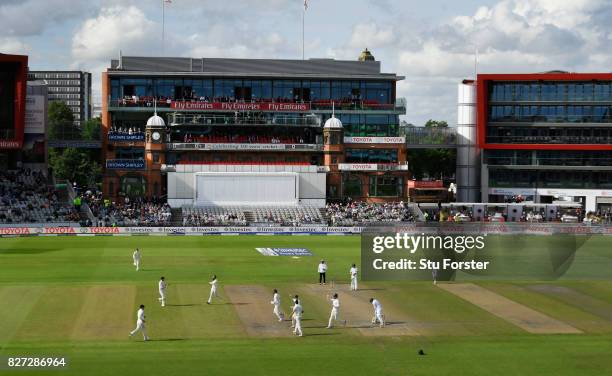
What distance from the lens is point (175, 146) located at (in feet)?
A: 277

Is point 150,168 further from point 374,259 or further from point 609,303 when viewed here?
point 609,303

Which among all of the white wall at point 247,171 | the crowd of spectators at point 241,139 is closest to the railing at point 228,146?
the crowd of spectators at point 241,139

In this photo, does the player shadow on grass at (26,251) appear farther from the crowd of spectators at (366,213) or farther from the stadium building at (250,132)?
the crowd of spectators at (366,213)

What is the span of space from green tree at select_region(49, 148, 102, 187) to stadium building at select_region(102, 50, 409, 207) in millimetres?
23719

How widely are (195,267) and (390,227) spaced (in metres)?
30.7

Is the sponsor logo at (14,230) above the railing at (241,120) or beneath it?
beneath

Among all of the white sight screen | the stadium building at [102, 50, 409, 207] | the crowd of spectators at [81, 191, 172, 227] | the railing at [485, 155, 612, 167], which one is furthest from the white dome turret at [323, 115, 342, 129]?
the crowd of spectators at [81, 191, 172, 227]

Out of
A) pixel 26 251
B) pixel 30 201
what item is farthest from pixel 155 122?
pixel 26 251

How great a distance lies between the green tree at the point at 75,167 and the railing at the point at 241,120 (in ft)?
100

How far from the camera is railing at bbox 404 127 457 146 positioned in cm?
9338

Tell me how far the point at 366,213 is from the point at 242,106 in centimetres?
1699

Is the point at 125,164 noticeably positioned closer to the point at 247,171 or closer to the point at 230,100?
the point at 247,171

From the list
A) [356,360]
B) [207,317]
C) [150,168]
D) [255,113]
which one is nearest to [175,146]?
[150,168]

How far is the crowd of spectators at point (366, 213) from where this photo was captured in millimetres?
78688
